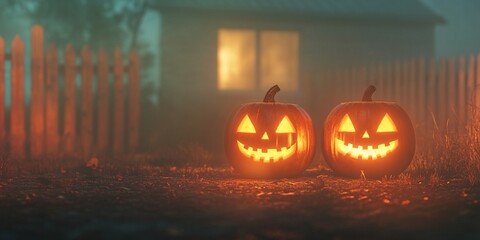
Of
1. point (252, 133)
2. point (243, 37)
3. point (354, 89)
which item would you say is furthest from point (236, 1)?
point (252, 133)

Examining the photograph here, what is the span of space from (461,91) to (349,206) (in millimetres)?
4617

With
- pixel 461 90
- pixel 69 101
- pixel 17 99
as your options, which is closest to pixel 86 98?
pixel 69 101

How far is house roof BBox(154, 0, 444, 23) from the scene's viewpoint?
12.8 m

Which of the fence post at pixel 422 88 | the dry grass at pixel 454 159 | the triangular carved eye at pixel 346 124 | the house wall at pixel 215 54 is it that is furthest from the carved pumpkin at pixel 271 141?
the house wall at pixel 215 54

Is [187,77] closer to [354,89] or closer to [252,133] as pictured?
[354,89]

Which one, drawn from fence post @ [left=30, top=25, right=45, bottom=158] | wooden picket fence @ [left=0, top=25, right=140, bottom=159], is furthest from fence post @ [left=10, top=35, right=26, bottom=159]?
fence post @ [left=30, top=25, right=45, bottom=158]

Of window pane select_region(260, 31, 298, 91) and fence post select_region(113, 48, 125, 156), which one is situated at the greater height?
window pane select_region(260, 31, 298, 91)

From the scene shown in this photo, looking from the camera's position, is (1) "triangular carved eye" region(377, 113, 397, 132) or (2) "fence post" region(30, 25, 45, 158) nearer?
(1) "triangular carved eye" region(377, 113, 397, 132)

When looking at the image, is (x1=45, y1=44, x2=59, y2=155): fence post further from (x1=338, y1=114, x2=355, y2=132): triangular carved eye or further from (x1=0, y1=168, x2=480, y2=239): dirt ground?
(x1=338, y1=114, x2=355, y2=132): triangular carved eye

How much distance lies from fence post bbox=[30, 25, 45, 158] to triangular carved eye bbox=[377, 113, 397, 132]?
5.16 m

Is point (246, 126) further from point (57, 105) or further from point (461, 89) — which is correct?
point (57, 105)

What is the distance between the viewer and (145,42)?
55.4 feet

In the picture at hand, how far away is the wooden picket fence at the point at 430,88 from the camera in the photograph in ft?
25.6

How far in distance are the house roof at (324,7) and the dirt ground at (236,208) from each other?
773 centimetres
